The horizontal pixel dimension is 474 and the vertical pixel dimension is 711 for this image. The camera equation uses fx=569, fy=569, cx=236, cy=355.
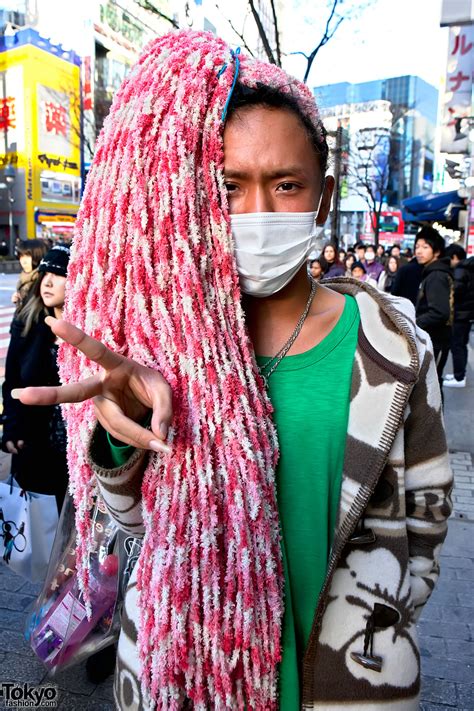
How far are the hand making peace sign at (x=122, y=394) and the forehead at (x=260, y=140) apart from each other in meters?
0.44

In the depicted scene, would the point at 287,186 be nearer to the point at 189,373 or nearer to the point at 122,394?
the point at 189,373

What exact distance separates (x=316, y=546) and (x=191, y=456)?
0.33 metres

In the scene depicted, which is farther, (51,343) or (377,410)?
(51,343)

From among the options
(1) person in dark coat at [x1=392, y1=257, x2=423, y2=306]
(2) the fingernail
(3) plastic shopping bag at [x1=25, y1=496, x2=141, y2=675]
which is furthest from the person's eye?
(1) person in dark coat at [x1=392, y1=257, x2=423, y2=306]

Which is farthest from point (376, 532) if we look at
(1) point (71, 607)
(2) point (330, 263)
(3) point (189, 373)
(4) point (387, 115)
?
(4) point (387, 115)

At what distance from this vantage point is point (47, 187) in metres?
34.2

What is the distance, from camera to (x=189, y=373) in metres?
0.98

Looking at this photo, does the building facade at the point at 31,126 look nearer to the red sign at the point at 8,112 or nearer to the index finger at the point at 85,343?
the red sign at the point at 8,112

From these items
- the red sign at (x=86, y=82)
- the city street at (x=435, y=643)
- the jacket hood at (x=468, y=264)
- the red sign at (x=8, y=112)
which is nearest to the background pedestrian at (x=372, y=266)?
the jacket hood at (x=468, y=264)

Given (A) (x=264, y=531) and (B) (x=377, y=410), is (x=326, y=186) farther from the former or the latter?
(A) (x=264, y=531)

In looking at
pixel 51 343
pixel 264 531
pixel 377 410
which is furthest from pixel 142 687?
pixel 51 343

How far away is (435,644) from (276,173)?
2348mm

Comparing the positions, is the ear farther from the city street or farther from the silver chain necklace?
the city street

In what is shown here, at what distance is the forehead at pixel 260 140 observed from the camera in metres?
1.05
